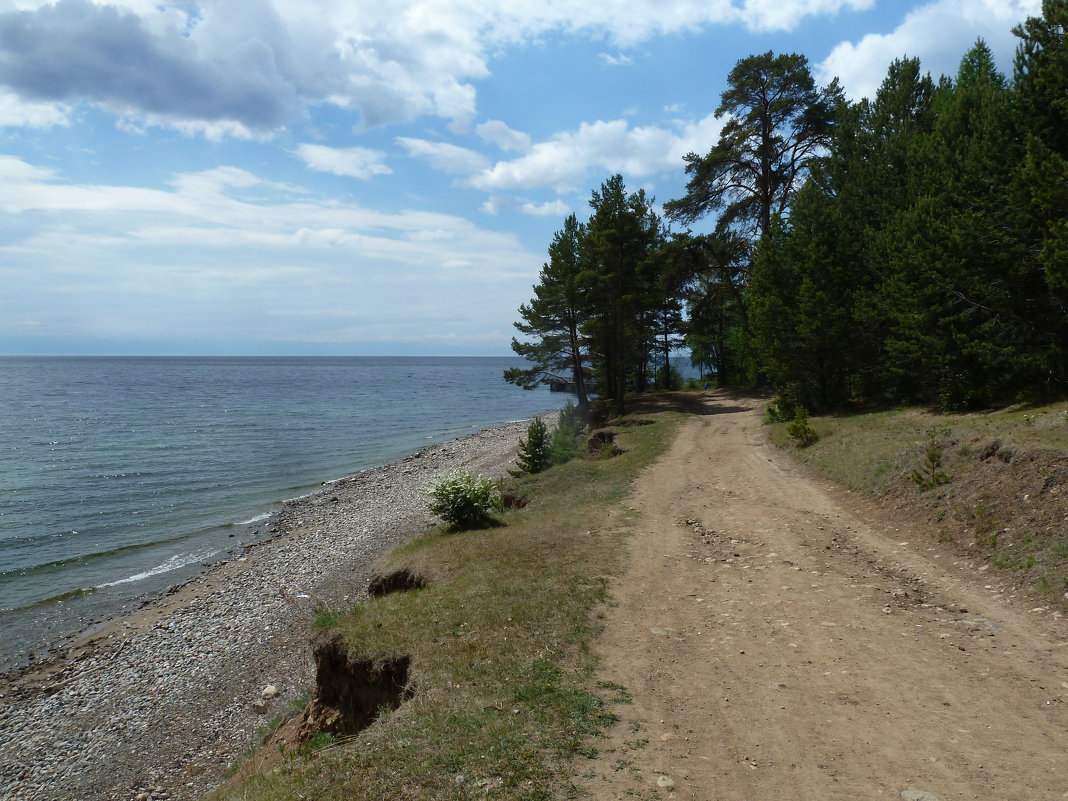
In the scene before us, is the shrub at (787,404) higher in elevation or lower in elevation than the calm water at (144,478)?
higher

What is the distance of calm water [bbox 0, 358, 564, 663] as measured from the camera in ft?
69.8

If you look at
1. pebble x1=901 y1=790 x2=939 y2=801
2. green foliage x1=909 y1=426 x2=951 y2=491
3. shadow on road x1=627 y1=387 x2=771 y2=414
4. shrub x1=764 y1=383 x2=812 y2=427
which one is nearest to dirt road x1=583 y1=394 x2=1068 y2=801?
pebble x1=901 y1=790 x2=939 y2=801

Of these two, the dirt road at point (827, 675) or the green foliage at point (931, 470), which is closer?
the dirt road at point (827, 675)

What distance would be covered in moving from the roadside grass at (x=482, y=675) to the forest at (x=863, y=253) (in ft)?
42.5

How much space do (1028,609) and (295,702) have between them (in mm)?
12598

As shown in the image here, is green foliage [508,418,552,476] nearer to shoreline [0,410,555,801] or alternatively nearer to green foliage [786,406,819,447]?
shoreline [0,410,555,801]

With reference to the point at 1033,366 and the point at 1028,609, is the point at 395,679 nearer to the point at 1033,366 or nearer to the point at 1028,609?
the point at 1028,609

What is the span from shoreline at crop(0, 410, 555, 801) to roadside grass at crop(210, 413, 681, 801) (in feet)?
12.9

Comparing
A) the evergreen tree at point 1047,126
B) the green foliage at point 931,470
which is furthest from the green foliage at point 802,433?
the evergreen tree at point 1047,126

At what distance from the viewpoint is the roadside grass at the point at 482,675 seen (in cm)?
608

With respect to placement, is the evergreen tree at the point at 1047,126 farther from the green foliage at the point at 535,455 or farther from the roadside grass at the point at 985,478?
the green foliage at the point at 535,455

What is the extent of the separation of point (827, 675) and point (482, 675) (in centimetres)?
419

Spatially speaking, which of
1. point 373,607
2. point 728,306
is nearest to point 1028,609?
point 373,607

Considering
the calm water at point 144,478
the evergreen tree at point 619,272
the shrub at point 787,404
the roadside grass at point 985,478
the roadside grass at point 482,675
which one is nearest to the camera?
the roadside grass at point 482,675
